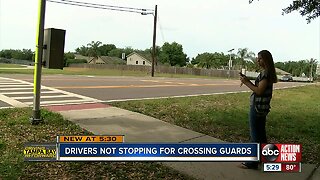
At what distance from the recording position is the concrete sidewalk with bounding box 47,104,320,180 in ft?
16.3

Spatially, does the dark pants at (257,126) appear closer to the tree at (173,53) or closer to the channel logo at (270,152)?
the channel logo at (270,152)

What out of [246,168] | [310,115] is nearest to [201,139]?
[246,168]

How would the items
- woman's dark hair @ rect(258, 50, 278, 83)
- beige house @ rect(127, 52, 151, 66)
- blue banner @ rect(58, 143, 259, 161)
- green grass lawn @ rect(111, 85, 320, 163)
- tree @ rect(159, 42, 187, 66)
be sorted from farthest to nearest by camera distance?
tree @ rect(159, 42, 187, 66) < beige house @ rect(127, 52, 151, 66) < green grass lawn @ rect(111, 85, 320, 163) < woman's dark hair @ rect(258, 50, 278, 83) < blue banner @ rect(58, 143, 259, 161)

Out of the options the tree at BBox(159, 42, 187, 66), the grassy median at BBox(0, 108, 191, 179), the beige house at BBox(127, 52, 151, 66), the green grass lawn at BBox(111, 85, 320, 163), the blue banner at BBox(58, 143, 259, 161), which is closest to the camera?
the blue banner at BBox(58, 143, 259, 161)

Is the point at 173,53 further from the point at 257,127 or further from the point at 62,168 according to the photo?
the point at 62,168

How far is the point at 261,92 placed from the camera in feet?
15.8

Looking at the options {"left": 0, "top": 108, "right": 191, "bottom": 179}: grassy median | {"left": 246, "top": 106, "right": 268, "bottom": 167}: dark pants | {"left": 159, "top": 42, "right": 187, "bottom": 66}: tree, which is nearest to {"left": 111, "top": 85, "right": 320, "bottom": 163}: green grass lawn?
{"left": 246, "top": 106, "right": 268, "bottom": 167}: dark pants

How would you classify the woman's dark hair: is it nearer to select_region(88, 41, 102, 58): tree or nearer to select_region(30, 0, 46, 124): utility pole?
select_region(30, 0, 46, 124): utility pole

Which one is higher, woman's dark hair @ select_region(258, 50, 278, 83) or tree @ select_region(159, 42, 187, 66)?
tree @ select_region(159, 42, 187, 66)

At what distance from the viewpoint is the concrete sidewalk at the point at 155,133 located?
4973 mm

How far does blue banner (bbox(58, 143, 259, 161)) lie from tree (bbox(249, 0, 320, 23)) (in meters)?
4.12

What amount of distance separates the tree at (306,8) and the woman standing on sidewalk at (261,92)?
216 centimetres

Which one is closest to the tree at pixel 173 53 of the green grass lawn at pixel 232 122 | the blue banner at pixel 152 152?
the green grass lawn at pixel 232 122

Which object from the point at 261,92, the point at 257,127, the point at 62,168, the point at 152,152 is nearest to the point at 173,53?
the point at 257,127
